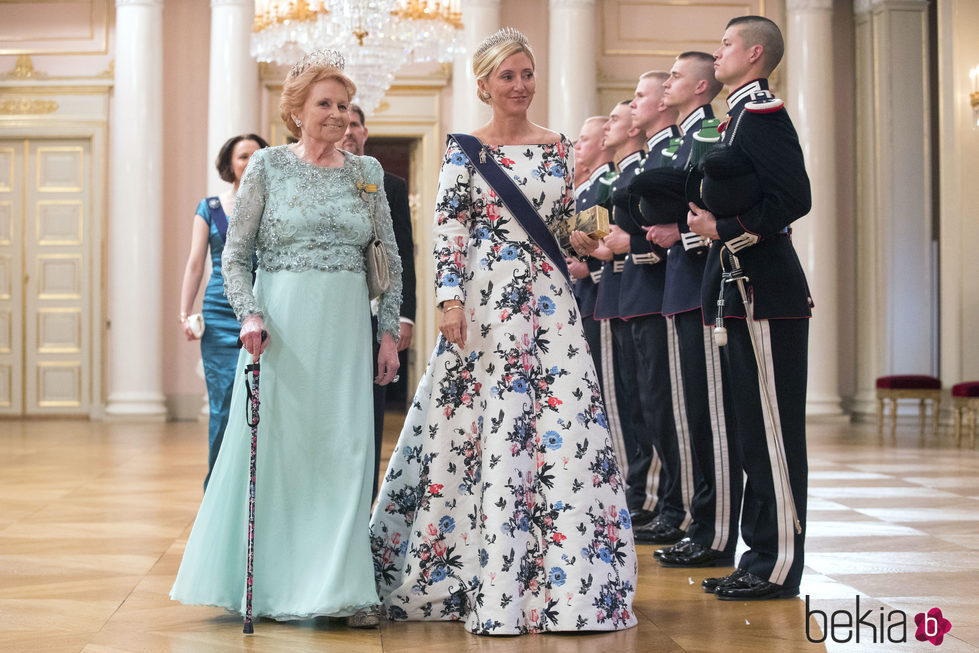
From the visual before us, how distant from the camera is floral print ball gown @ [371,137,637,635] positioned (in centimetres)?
286

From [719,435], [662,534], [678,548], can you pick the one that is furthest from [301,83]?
[662,534]

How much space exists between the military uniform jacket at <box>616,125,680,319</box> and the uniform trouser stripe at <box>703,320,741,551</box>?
57cm

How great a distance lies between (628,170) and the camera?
4.49 meters

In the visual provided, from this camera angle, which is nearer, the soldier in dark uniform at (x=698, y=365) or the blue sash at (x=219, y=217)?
the soldier in dark uniform at (x=698, y=365)

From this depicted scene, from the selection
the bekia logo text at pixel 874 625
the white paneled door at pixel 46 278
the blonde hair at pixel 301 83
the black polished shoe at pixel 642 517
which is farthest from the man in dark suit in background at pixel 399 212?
the white paneled door at pixel 46 278

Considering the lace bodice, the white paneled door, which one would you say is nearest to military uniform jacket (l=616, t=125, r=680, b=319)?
the lace bodice

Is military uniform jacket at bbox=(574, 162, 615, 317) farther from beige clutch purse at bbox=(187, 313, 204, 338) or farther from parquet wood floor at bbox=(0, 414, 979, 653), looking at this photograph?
beige clutch purse at bbox=(187, 313, 204, 338)

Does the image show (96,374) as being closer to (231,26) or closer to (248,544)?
(231,26)

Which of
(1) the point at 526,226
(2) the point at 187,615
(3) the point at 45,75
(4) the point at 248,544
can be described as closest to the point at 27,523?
(2) the point at 187,615

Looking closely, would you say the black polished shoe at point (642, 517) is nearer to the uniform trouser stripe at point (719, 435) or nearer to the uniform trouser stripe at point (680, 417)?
the uniform trouser stripe at point (680, 417)

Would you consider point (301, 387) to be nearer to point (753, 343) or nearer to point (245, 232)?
point (245, 232)

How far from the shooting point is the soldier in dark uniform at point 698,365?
3588mm

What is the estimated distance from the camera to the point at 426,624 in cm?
298

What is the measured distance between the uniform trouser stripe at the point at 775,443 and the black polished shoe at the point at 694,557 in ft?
1.63
